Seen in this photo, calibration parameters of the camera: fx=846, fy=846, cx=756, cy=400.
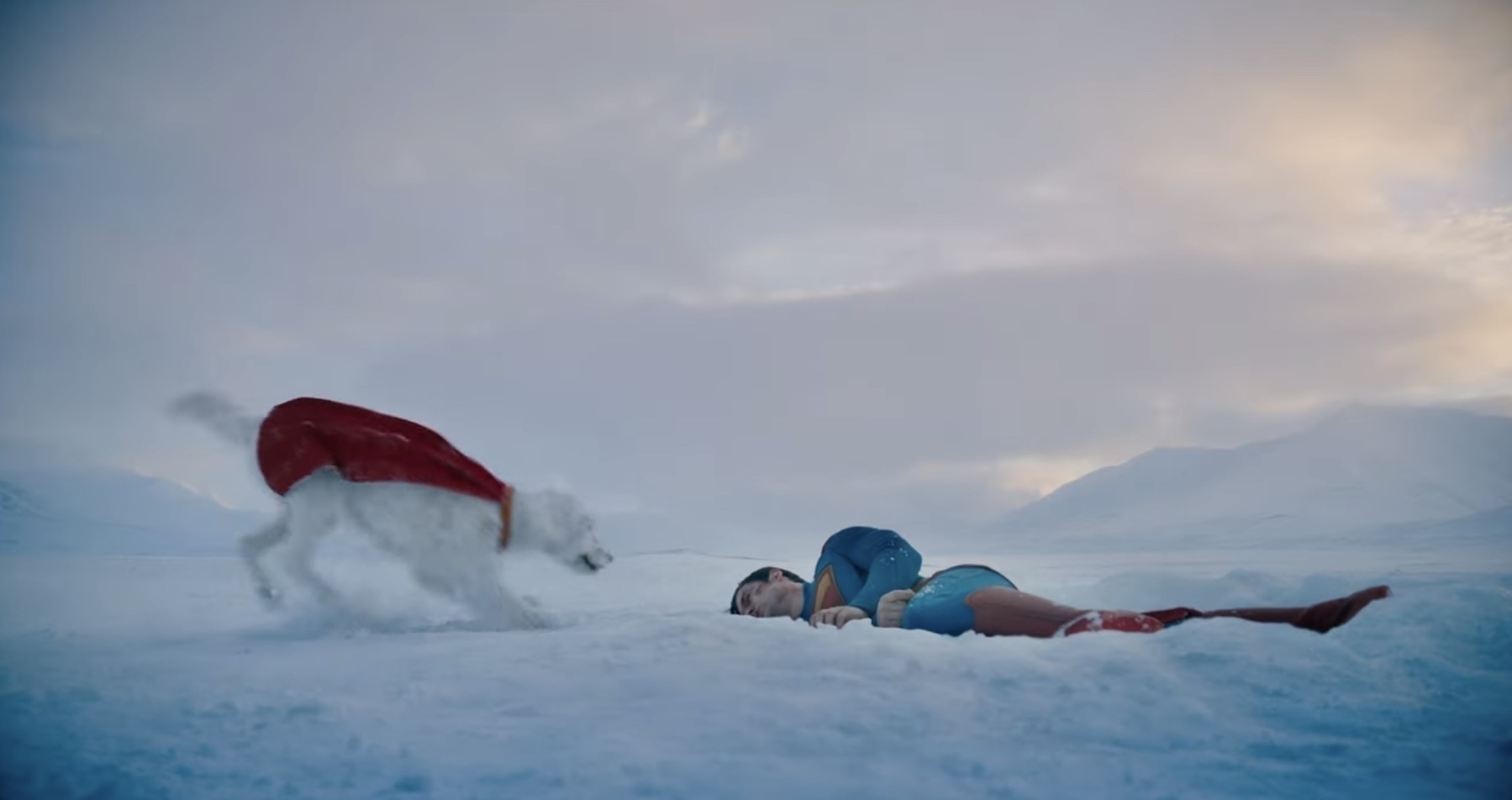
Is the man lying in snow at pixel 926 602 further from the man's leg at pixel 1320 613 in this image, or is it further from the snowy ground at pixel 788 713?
the snowy ground at pixel 788 713

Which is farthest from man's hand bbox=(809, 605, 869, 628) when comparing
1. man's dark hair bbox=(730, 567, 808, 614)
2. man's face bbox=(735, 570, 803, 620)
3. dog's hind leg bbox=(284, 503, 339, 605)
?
dog's hind leg bbox=(284, 503, 339, 605)

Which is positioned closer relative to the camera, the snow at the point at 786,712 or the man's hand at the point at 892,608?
the snow at the point at 786,712

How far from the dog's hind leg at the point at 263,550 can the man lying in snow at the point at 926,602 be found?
187cm

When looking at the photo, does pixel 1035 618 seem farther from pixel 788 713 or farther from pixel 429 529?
pixel 429 529

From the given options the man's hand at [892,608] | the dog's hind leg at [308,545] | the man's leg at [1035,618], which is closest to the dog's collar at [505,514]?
the dog's hind leg at [308,545]

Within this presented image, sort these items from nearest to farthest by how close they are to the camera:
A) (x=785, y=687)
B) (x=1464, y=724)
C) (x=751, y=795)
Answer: (x=751, y=795)
(x=1464, y=724)
(x=785, y=687)

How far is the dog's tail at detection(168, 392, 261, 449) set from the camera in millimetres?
3547

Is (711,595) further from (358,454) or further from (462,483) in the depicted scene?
(358,454)

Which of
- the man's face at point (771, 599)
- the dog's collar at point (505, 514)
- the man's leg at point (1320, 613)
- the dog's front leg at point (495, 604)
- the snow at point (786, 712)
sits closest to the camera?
the snow at point (786, 712)

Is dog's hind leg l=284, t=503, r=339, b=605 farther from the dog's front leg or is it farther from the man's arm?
the man's arm

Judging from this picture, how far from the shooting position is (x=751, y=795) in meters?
1.21

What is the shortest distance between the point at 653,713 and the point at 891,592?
1.71 m

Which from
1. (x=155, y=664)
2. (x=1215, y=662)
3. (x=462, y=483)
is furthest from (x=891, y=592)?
(x=155, y=664)

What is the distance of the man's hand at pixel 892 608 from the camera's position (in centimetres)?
307
